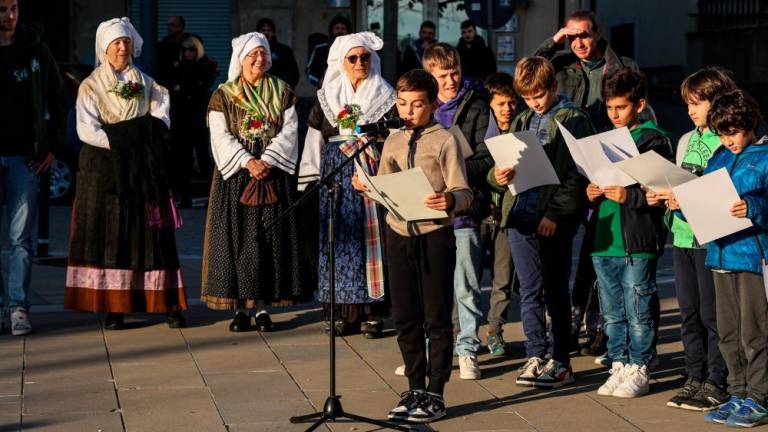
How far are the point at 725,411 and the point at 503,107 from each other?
96.6 inches

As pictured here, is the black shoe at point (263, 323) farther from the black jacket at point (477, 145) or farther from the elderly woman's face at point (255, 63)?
the black jacket at point (477, 145)

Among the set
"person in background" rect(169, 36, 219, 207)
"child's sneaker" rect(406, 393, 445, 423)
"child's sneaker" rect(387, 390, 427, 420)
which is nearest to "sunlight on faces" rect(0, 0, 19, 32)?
"child's sneaker" rect(387, 390, 427, 420)

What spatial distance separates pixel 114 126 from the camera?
9.58m

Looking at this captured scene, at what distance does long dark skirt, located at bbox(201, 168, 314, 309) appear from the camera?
964cm

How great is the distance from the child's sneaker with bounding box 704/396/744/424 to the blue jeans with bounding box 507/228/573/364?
1087mm

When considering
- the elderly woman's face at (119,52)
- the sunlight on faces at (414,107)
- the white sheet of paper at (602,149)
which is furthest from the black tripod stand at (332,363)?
the elderly woman's face at (119,52)

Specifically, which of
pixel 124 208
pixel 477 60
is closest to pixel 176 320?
pixel 124 208

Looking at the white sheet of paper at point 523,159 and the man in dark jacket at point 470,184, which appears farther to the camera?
the man in dark jacket at point 470,184

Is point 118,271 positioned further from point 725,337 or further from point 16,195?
point 725,337

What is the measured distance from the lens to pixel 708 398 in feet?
24.5

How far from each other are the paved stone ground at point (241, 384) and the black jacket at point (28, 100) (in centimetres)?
122

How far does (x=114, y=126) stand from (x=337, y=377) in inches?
96.8

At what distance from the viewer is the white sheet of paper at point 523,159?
7605 mm

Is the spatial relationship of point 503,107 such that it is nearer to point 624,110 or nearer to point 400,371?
point 624,110
